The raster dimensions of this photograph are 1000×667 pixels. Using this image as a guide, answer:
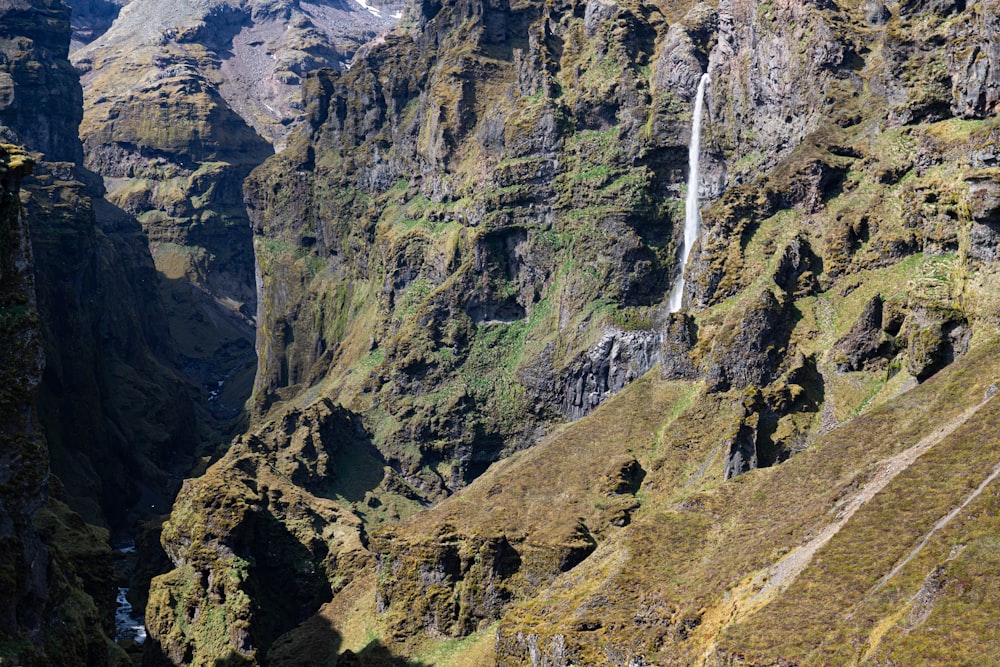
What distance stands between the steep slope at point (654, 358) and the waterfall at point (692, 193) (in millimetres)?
1731

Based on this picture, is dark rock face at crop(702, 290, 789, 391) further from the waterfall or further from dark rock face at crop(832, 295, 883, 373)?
the waterfall

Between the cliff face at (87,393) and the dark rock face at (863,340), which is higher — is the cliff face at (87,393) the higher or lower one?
the lower one

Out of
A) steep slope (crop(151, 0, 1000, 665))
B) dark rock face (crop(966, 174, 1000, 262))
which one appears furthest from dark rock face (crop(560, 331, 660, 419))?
dark rock face (crop(966, 174, 1000, 262))

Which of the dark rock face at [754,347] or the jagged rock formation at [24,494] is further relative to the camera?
the dark rock face at [754,347]

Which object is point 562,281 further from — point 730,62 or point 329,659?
point 329,659

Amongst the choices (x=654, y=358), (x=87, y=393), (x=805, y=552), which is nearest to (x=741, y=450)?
(x=805, y=552)

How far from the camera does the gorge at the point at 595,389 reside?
Result: 55.0 metres

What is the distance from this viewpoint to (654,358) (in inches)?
5153

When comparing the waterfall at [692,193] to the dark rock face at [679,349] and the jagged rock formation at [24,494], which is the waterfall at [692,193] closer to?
the dark rock face at [679,349]

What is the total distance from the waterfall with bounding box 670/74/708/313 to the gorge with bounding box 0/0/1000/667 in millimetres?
413

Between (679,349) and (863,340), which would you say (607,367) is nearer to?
(679,349)

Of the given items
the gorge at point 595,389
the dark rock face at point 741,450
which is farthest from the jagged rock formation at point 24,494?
the dark rock face at point 741,450

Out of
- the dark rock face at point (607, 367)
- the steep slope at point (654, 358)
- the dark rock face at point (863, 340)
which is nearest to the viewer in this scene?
the steep slope at point (654, 358)

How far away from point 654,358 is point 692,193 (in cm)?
2378
